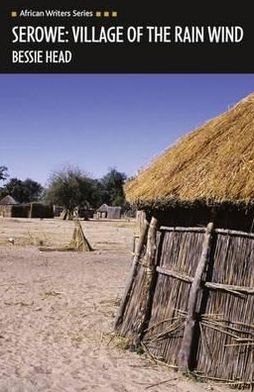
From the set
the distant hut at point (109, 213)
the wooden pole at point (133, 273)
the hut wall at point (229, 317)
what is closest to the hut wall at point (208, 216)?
the hut wall at point (229, 317)

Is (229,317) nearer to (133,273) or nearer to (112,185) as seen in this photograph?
(133,273)

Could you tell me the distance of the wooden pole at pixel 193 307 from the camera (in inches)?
275

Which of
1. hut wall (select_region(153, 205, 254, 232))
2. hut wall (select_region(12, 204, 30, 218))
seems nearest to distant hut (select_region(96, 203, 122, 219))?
hut wall (select_region(12, 204, 30, 218))

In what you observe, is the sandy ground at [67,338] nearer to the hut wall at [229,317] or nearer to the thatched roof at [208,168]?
the hut wall at [229,317]

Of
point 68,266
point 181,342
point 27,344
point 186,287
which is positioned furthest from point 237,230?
point 68,266

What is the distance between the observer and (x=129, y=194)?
852 centimetres

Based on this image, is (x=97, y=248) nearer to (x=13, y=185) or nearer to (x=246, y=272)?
(x=246, y=272)

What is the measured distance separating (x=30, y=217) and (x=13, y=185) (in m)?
50.9

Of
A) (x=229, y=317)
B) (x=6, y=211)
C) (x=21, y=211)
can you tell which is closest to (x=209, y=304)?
(x=229, y=317)

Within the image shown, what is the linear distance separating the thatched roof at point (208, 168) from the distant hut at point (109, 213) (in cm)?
6292

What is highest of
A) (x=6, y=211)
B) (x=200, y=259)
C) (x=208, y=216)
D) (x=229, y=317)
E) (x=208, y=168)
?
(x=208, y=168)

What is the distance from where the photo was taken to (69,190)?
2530 inches

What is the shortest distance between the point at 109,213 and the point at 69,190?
35.4 ft

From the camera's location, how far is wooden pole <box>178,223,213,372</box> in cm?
698
